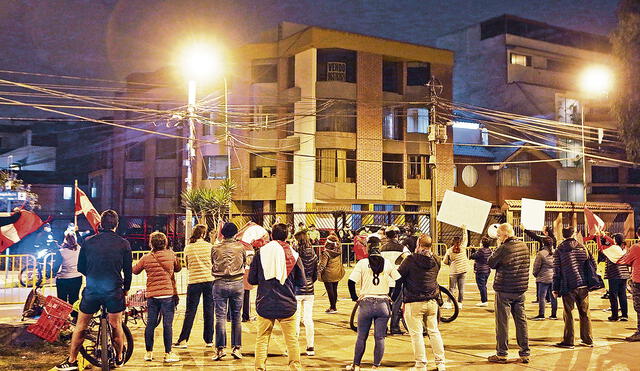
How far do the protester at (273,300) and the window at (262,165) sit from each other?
107 feet

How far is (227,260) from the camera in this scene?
29.3 feet

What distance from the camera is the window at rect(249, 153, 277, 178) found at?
133 ft

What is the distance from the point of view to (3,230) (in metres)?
9.84

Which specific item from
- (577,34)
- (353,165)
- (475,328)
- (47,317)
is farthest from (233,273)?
(577,34)

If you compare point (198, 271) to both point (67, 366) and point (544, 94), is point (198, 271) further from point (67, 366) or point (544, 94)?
point (544, 94)

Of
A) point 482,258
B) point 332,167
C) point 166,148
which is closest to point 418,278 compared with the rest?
point 482,258

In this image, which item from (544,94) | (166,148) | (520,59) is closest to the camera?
(166,148)

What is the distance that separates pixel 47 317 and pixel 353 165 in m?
31.7

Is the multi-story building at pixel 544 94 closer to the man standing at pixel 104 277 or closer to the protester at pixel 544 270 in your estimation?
the protester at pixel 544 270

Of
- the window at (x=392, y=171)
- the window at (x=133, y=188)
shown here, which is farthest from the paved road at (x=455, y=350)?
the window at (x=133, y=188)

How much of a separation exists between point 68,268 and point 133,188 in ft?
140

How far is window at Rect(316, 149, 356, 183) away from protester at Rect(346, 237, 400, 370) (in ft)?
99.5

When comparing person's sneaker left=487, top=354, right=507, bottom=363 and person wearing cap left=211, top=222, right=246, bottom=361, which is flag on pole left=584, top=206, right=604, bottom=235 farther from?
person wearing cap left=211, top=222, right=246, bottom=361

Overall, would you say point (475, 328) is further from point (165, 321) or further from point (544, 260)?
point (165, 321)
